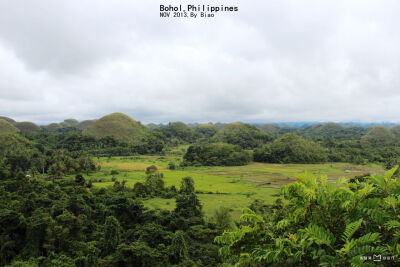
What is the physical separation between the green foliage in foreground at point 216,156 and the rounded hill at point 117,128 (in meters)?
43.3

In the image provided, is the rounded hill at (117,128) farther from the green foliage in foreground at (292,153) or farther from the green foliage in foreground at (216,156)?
the green foliage in foreground at (292,153)

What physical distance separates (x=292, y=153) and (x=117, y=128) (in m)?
82.9

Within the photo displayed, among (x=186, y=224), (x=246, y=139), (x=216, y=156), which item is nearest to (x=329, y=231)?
(x=186, y=224)

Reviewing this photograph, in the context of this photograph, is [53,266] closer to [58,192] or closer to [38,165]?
[58,192]

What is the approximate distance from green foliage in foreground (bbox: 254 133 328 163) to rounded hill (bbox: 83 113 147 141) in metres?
59.7

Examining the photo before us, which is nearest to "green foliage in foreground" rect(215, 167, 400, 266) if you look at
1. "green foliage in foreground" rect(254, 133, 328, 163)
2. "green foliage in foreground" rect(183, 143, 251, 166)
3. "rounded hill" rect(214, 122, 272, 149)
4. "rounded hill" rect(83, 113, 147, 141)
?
"green foliage in foreground" rect(183, 143, 251, 166)

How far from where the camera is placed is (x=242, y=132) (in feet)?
366

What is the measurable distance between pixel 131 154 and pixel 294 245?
86.3 m

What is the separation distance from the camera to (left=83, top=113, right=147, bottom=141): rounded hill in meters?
107

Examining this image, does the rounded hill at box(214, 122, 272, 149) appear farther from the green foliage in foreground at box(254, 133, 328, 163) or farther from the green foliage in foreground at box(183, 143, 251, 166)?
the green foliage in foreground at box(183, 143, 251, 166)

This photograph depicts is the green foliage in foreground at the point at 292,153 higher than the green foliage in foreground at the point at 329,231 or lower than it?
lower

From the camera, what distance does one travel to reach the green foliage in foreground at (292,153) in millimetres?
68812

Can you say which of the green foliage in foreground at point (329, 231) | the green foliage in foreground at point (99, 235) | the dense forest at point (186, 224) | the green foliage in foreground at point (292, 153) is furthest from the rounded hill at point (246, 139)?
the green foliage in foreground at point (329, 231)

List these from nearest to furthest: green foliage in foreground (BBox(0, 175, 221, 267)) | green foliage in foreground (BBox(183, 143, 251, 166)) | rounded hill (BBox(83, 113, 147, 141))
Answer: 1. green foliage in foreground (BBox(0, 175, 221, 267))
2. green foliage in foreground (BBox(183, 143, 251, 166))
3. rounded hill (BBox(83, 113, 147, 141))
